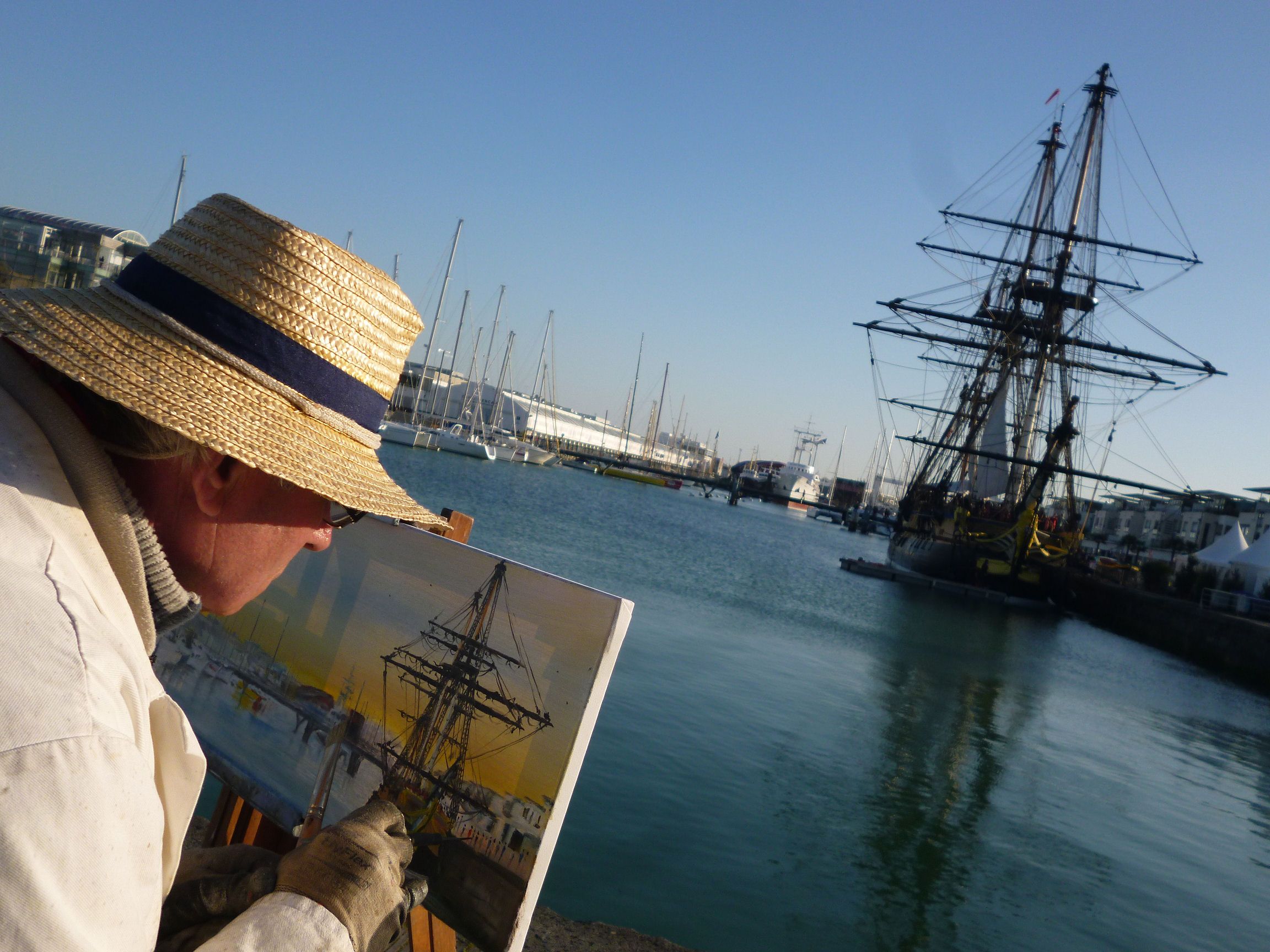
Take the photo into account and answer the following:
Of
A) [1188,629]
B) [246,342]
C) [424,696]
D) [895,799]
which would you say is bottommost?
[895,799]

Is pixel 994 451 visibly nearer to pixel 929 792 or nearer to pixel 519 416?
pixel 929 792

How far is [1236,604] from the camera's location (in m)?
32.5

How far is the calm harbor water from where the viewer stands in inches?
227

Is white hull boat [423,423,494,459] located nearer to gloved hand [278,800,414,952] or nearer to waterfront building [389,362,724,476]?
waterfront building [389,362,724,476]

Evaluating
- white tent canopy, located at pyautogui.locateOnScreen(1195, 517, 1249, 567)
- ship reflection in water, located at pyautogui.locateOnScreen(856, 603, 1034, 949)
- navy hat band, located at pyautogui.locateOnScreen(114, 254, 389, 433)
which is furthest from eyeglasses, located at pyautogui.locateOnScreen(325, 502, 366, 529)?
white tent canopy, located at pyautogui.locateOnScreen(1195, 517, 1249, 567)

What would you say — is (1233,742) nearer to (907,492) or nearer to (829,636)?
(829,636)

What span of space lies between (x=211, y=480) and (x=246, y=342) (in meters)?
0.25

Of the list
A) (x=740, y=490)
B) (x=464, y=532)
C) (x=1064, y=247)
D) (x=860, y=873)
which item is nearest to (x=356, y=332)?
(x=464, y=532)

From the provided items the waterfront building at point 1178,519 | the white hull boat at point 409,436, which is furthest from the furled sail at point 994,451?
the white hull boat at point 409,436

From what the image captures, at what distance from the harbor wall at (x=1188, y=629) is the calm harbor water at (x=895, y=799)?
17.5ft

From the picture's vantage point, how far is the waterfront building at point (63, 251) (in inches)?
1136

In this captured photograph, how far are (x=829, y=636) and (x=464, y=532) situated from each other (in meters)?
17.9

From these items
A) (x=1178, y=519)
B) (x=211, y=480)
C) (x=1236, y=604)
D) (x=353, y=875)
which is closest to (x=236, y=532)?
(x=211, y=480)

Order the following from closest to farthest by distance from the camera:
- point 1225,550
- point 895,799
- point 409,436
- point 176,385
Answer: point 176,385
point 895,799
point 1225,550
point 409,436
